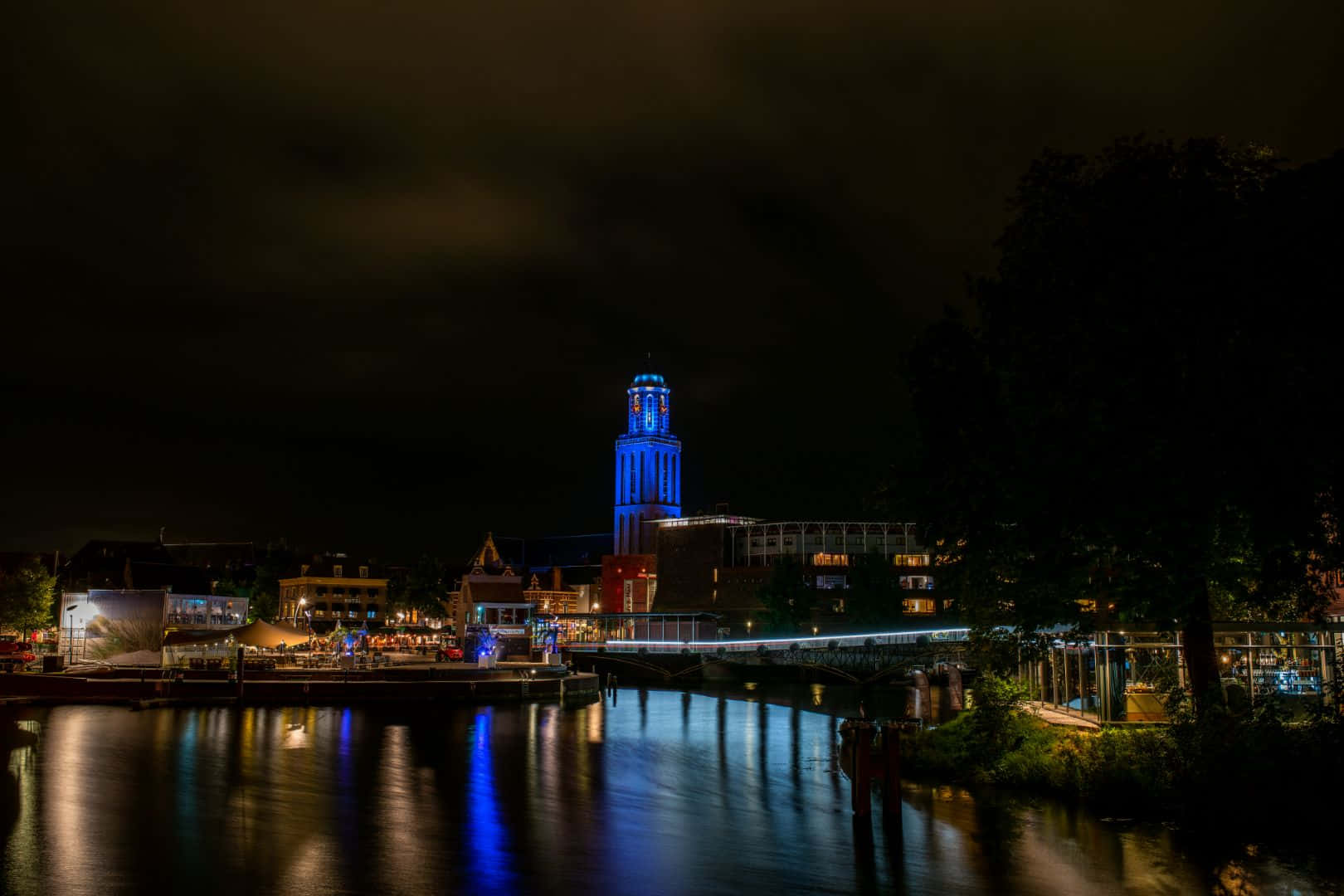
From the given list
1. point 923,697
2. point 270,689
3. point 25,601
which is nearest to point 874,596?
point 270,689

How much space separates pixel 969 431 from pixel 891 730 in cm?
951

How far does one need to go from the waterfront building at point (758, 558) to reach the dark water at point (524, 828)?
105886 mm

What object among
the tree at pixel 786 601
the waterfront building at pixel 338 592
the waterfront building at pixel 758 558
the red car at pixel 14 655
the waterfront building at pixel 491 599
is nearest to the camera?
the red car at pixel 14 655

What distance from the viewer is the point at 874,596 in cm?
13238

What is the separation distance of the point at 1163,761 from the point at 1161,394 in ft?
31.1

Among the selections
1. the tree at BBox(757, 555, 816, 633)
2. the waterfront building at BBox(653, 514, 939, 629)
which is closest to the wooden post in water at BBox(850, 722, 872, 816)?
the tree at BBox(757, 555, 816, 633)

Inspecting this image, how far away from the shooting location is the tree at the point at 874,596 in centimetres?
13175

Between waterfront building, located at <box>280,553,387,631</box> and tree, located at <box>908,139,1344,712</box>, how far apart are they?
497 ft

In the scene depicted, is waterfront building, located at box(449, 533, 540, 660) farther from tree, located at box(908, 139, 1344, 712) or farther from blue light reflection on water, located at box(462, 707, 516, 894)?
tree, located at box(908, 139, 1344, 712)

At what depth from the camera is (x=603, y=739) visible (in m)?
55.1

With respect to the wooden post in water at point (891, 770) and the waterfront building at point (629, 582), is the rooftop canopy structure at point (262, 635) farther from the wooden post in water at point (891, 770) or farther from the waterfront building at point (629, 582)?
the waterfront building at point (629, 582)

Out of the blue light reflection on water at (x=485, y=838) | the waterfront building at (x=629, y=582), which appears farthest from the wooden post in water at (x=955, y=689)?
the waterfront building at (x=629, y=582)

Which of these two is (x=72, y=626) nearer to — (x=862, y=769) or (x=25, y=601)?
(x=25, y=601)

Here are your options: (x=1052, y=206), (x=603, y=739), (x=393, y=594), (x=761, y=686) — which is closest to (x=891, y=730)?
(x=1052, y=206)
